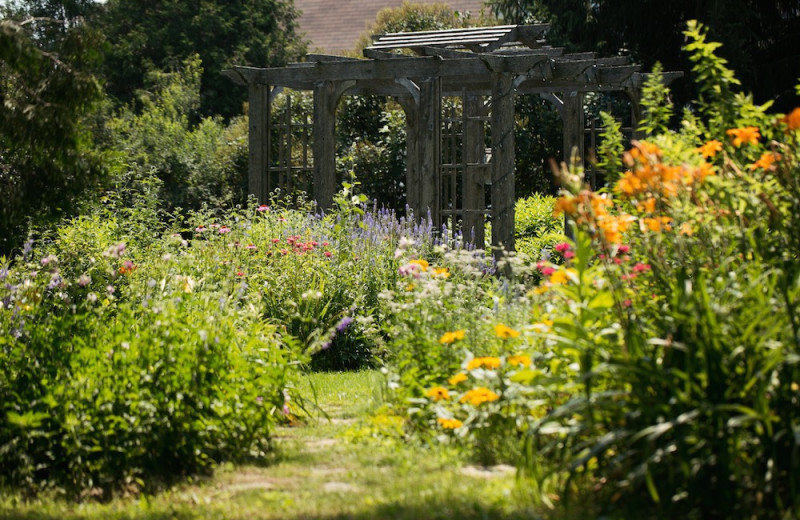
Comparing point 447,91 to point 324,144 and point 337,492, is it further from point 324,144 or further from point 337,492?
point 337,492

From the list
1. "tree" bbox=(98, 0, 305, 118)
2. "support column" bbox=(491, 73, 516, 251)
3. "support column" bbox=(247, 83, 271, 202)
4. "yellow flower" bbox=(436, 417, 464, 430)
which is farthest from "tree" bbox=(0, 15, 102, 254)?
"tree" bbox=(98, 0, 305, 118)

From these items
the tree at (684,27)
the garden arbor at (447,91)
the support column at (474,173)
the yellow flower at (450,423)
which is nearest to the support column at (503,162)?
the garden arbor at (447,91)

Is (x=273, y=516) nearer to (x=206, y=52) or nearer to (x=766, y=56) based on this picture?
(x=766, y=56)

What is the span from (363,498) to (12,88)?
2.64 meters

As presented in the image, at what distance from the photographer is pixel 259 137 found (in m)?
11.8

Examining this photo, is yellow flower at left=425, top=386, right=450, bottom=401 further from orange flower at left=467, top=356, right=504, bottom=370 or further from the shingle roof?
the shingle roof

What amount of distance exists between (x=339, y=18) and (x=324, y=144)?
85.7 ft

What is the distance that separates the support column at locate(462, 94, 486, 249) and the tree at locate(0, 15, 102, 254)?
312 inches

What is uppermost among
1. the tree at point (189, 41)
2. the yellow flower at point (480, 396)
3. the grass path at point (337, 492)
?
the tree at point (189, 41)

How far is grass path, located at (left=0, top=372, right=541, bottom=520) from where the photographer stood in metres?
3.29

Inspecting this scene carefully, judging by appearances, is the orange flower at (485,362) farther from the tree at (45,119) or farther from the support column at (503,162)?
the support column at (503,162)

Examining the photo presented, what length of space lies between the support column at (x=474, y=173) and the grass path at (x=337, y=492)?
8.08m

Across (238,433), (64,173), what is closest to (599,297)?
(238,433)

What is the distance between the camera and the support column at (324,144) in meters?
11.2
